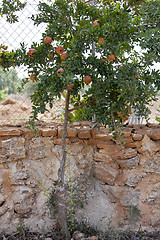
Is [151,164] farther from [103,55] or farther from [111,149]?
[103,55]

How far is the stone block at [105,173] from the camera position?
3301 mm

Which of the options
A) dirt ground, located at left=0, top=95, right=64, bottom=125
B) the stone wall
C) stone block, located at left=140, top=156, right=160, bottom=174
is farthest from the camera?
dirt ground, located at left=0, top=95, right=64, bottom=125

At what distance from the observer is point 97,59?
266cm

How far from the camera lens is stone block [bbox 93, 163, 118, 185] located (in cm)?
330

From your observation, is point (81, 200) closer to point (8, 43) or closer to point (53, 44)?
point (53, 44)

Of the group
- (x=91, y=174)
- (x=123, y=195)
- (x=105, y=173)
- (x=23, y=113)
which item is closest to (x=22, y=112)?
(x=23, y=113)

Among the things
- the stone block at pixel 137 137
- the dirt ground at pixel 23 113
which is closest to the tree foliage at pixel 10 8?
the dirt ground at pixel 23 113

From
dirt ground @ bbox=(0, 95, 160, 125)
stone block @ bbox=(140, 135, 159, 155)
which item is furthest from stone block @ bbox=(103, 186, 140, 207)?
dirt ground @ bbox=(0, 95, 160, 125)

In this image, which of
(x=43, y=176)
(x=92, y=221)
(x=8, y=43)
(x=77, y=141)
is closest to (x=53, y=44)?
(x=8, y=43)

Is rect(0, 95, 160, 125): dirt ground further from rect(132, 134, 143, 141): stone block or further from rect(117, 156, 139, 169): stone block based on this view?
rect(117, 156, 139, 169): stone block

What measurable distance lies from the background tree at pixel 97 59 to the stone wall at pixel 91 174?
0.50m

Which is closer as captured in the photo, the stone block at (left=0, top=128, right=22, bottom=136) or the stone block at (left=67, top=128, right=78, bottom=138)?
the stone block at (left=0, top=128, right=22, bottom=136)

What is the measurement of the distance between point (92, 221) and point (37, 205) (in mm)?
751

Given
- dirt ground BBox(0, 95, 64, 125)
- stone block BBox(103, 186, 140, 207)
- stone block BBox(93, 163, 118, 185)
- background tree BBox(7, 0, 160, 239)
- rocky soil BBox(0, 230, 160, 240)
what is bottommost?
rocky soil BBox(0, 230, 160, 240)
